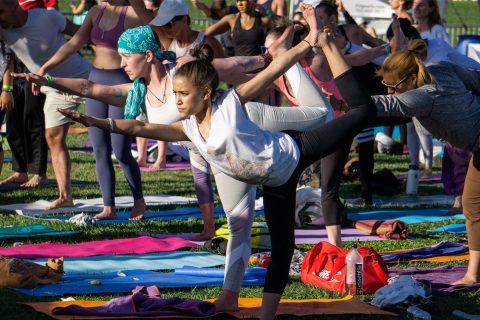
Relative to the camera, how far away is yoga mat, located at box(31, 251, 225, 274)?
6742mm

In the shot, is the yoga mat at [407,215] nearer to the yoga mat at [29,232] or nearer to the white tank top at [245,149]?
the yoga mat at [29,232]

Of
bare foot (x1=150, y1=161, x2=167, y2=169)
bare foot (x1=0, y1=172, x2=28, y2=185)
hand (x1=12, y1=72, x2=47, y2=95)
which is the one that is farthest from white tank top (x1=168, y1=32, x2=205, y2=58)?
bare foot (x1=150, y1=161, x2=167, y2=169)

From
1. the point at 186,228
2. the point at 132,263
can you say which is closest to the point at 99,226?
the point at 186,228

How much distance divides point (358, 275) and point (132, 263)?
68.1 inches

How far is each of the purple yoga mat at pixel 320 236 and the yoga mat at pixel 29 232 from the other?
1910mm

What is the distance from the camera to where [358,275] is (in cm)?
614

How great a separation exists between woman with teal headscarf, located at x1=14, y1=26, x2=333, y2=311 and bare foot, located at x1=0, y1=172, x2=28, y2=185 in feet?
12.5

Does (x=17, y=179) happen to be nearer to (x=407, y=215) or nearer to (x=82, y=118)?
(x=407, y=215)

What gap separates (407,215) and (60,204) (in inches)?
133

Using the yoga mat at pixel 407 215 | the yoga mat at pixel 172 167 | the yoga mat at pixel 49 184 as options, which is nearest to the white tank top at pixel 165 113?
the yoga mat at pixel 407 215

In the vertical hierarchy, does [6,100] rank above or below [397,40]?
below

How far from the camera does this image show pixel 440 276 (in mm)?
6613

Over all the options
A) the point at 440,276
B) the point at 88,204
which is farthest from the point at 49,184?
the point at 440,276

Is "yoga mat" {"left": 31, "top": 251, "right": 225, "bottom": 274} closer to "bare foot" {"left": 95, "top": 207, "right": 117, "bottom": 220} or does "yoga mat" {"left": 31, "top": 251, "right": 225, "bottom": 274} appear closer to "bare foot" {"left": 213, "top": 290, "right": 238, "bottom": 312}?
"bare foot" {"left": 213, "top": 290, "right": 238, "bottom": 312}
